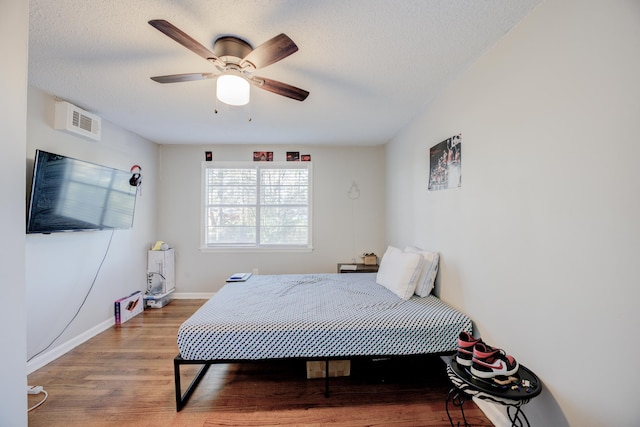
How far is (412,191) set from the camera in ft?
10.1

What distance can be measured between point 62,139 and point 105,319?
2.03 meters

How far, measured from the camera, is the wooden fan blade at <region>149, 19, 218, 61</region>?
4.03ft

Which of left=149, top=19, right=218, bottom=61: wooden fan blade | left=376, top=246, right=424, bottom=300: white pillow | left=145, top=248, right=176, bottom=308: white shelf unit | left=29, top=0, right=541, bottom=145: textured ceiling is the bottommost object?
left=145, top=248, right=176, bottom=308: white shelf unit

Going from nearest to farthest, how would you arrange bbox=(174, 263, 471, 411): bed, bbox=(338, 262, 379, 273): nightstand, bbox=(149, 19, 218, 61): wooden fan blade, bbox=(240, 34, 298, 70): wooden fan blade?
bbox=(149, 19, 218, 61): wooden fan blade < bbox=(240, 34, 298, 70): wooden fan blade < bbox=(174, 263, 471, 411): bed < bbox=(338, 262, 379, 273): nightstand

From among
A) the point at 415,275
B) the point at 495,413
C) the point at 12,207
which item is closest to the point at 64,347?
the point at 12,207

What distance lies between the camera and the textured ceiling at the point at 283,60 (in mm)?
1402

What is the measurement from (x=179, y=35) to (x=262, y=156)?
2846 mm

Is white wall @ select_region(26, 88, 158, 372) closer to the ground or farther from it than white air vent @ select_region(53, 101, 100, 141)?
closer to the ground

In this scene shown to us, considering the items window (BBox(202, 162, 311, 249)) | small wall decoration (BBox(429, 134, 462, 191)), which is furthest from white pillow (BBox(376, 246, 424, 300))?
window (BBox(202, 162, 311, 249))

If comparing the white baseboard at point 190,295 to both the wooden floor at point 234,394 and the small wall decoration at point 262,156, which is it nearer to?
the wooden floor at point 234,394

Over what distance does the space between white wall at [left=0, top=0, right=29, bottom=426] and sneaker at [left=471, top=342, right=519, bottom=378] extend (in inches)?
78.7

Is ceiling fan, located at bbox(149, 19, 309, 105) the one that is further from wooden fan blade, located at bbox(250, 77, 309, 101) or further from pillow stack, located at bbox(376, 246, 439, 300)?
pillow stack, located at bbox(376, 246, 439, 300)

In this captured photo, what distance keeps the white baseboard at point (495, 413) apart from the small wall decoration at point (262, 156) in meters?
3.73

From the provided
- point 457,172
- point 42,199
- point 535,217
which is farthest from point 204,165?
point 535,217
